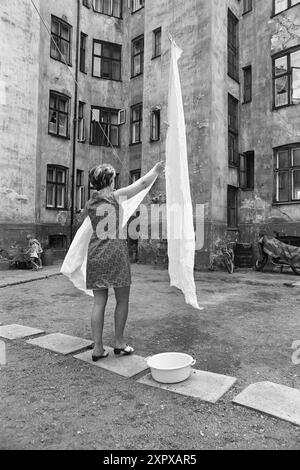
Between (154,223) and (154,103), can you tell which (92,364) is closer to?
(154,223)

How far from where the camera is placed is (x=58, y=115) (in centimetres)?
1736

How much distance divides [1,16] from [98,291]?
50.2 ft

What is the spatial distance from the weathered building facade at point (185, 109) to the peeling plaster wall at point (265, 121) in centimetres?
4

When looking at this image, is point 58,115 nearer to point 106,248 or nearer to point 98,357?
point 106,248

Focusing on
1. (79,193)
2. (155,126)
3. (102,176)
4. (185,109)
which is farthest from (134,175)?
(102,176)

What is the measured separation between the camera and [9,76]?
15078 mm

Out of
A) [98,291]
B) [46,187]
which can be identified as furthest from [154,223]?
[98,291]

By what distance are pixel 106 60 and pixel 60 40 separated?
2.99m

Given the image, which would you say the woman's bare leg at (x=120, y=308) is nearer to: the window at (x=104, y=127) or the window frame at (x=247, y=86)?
the window frame at (x=247, y=86)

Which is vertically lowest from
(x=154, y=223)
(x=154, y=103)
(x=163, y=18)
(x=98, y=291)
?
(x=98, y=291)

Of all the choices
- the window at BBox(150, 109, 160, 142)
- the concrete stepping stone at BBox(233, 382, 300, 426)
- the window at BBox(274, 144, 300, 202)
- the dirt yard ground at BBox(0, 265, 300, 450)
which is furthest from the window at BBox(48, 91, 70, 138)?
the concrete stepping stone at BBox(233, 382, 300, 426)

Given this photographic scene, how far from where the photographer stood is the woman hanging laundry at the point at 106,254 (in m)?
3.84
